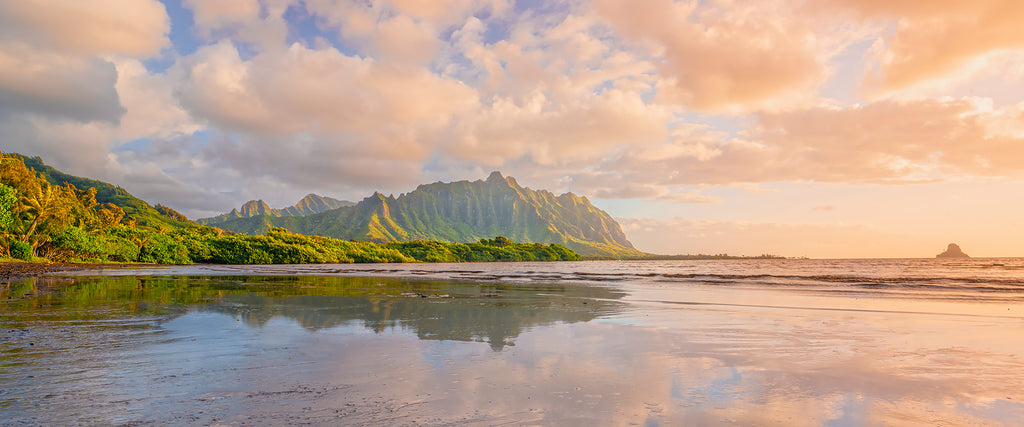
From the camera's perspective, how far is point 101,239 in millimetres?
66250

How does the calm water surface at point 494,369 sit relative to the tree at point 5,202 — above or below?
below

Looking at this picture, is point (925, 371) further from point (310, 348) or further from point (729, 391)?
point (310, 348)

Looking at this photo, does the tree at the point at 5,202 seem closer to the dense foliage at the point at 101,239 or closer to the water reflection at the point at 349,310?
the dense foliage at the point at 101,239

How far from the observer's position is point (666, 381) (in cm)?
655

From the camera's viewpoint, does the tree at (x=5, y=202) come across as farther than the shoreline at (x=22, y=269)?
Yes

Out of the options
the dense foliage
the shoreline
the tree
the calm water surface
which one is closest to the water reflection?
the calm water surface

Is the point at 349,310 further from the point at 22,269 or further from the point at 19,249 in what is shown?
the point at 19,249

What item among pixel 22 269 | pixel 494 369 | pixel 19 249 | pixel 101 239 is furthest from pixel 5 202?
pixel 494 369

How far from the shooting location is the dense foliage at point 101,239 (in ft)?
165

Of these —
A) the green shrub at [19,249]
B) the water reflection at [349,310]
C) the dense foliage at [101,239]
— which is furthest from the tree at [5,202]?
the water reflection at [349,310]

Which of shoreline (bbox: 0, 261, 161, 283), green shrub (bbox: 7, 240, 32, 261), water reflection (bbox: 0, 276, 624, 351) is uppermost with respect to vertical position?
green shrub (bbox: 7, 240, 32, 261)

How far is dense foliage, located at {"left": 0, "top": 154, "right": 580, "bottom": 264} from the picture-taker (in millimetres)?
50156

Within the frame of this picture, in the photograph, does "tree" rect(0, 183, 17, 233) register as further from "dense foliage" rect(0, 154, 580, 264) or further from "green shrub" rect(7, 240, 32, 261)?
"green shrub" rect(7, 240, 32, 261)

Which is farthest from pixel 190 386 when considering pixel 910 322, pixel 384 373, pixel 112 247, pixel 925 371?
pixel 112 247
